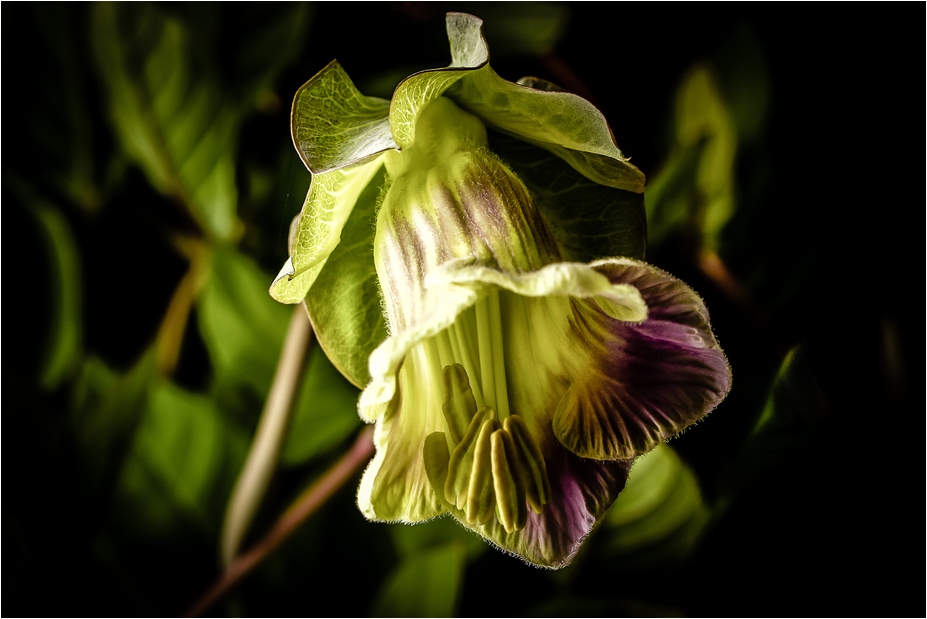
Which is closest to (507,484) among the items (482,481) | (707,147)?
(482,481)

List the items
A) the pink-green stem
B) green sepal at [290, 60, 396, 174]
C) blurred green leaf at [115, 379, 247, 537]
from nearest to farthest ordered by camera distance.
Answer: green sepal at [290, 60, 396, 174]
the pink-green stem
blurred green leaf at [115, 379, 247, 537]

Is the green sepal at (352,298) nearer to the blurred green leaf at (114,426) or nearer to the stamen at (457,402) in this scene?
the stamen at (457,402)

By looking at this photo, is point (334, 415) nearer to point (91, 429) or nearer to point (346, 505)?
point (346, 505)

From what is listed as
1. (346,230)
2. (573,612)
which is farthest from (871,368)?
(346,230)

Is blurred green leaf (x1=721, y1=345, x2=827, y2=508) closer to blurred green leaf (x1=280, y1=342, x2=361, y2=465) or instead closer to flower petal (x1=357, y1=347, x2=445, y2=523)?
flower petal (x1=357, y1=347, x2=445, y2=523)

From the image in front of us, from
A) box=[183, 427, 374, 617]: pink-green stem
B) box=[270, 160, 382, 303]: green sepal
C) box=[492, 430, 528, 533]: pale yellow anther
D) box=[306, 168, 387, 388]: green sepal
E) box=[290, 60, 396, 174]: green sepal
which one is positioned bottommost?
box=[183, 427, 374, 617]: pink-green stem

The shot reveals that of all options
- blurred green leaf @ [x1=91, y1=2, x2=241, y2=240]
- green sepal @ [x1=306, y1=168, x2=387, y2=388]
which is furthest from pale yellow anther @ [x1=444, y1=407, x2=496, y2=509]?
blurred green leaf @ [x1=91, y1=2, x2=241, y2=240]

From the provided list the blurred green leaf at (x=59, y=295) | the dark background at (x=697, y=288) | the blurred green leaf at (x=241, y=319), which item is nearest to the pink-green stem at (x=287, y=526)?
the dark background at (x=697, y=288)
